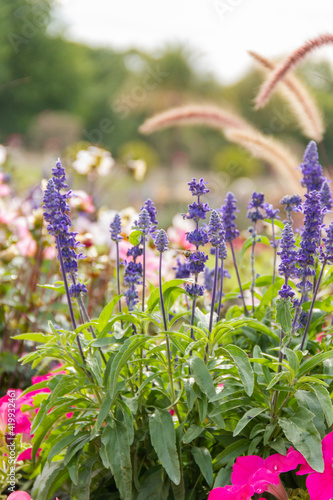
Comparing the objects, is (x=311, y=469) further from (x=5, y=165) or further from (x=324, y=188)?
(x=5, y=165)

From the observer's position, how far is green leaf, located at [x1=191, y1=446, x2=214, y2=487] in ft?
4.23

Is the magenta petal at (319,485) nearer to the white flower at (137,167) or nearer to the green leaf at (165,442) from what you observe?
the green leaf at (165,442)

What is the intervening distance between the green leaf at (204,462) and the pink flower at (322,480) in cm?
21

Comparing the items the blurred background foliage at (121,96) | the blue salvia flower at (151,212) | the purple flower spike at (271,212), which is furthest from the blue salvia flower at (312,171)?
the blurred background foliage at (121,96)

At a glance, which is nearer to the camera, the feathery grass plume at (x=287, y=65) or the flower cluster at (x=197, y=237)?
the flower cluster at (x=197, y=237)

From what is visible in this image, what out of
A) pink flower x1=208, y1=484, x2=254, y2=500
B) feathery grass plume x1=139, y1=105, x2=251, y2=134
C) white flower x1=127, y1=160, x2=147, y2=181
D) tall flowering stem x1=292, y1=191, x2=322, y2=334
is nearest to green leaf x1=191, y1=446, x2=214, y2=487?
pink flower x1=208, y1=484, x2=254, y2=500

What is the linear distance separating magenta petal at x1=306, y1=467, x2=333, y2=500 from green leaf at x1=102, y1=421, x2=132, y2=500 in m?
0.40

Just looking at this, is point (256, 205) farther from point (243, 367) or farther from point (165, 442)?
point (165, 442)

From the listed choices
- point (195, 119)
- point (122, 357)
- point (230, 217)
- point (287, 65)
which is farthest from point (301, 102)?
point (122, 357)

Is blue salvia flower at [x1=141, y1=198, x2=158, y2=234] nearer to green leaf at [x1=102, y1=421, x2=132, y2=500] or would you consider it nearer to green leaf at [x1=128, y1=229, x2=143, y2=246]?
green leaf at [x1=128, y1=229, x2=143, y2=246]

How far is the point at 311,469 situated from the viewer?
124 centimetres

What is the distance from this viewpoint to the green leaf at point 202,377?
49.3 inches

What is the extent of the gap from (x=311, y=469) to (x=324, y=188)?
0.68m

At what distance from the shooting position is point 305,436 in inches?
48.0
